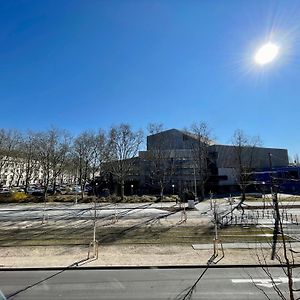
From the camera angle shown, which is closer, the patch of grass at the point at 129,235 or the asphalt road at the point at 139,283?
the asphalt road at the point at 139,283

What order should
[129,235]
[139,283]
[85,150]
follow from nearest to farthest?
1. [139,283]
2. [129,235]
3. [85,150]

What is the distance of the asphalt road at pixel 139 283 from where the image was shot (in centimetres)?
1084

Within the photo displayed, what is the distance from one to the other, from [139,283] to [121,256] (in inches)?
189

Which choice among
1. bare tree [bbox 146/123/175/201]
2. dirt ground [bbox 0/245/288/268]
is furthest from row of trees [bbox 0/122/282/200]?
dirt ground [bbox 0/245/288/268]

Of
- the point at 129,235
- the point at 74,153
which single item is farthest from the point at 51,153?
the point at 129,235

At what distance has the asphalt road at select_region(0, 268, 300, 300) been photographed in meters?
10.8

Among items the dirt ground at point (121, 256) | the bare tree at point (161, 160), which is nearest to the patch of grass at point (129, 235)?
the dirt ground at point (121, 256)

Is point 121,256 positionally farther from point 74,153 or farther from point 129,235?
point 74,153

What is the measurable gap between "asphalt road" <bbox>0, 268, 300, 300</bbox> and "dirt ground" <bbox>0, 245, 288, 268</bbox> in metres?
1.10

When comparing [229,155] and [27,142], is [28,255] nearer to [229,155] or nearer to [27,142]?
[27,142]

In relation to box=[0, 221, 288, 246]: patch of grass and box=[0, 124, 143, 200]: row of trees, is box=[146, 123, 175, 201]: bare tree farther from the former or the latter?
box=[0, 221, 288, 246]: patch of grass

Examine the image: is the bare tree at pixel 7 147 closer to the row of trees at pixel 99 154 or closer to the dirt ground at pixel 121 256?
the row of trees at pixel 99 154

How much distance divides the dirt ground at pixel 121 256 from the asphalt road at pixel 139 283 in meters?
1.10

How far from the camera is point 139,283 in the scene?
40.6ft
